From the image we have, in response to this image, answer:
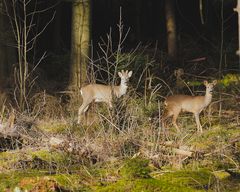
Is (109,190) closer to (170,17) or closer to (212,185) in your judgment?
(212,185)

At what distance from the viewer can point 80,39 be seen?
14.0m

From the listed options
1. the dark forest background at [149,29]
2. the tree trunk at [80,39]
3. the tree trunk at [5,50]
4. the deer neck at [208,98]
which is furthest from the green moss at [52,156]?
the dark forest background at [149,29]

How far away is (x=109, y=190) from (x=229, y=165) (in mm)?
2042

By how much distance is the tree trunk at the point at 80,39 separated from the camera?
45.6 feet

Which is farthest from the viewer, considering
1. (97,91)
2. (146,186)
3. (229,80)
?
(229,80)

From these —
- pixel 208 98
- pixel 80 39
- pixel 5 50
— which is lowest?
pixel 208 98

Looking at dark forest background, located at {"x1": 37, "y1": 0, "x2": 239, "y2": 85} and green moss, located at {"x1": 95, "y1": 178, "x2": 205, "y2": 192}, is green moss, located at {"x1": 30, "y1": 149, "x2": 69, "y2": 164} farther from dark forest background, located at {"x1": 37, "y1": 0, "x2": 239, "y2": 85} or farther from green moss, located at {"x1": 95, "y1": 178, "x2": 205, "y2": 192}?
dark forest background, located at {"x1": 37, "y1": 0, "x2": 239, "y2": 85}

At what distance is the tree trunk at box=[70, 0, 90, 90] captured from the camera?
13914mm

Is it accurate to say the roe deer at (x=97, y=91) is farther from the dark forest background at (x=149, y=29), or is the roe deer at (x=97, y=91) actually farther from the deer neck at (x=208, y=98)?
the dark forest background at (x=149, y=29)

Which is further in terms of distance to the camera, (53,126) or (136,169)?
(53,126)

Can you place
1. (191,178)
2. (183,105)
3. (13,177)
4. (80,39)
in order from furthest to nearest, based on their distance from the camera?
(80,39)
(183,105)
(13,177)
(191,178)

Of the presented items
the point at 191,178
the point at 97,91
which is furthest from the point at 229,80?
the point at 191,178

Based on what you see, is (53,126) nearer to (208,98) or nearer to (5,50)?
(208,98)

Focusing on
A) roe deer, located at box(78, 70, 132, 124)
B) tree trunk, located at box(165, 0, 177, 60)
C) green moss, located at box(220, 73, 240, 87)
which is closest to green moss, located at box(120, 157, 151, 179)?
roe deer, located at box(78, 70, 132, 124)
